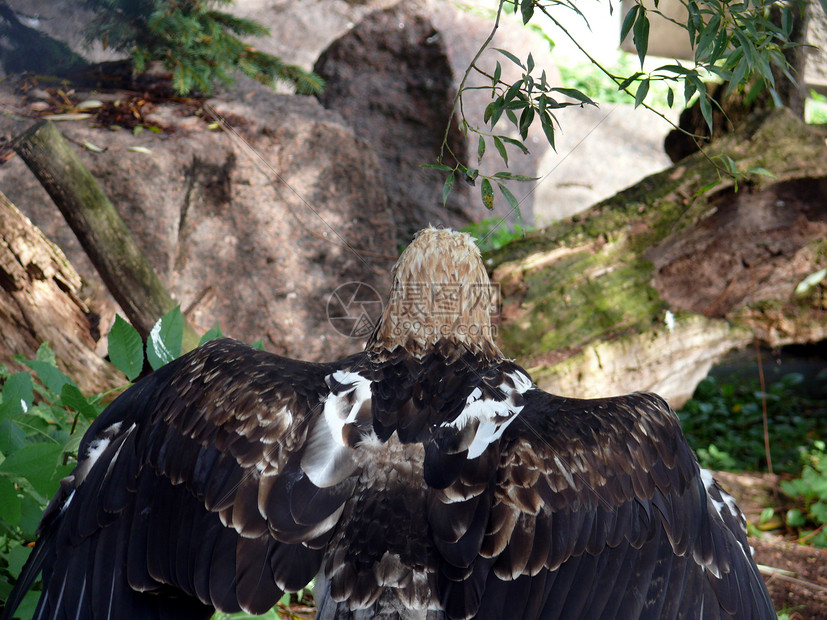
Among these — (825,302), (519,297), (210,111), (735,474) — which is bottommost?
(735,474)

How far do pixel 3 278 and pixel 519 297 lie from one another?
107 inches

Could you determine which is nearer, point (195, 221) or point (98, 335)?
point (98, 335)

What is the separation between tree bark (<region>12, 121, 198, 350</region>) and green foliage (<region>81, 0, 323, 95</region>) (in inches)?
29.3

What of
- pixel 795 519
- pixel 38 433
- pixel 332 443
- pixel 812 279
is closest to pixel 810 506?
pixel 795 519

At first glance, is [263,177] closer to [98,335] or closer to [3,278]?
[98,335]

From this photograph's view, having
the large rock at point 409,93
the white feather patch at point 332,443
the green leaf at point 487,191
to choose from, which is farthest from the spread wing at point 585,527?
the large rock at point 409,93

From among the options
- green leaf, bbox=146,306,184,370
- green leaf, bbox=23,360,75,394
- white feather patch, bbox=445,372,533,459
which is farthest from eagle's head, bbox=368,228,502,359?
green leaf, bbox=23,360,75,394

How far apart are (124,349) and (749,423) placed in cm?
598

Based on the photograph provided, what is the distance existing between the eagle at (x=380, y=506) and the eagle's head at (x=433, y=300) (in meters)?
0.20

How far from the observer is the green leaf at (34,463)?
2327 millimetres

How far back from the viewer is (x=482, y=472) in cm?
208

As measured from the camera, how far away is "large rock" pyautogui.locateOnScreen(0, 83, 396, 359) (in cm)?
511

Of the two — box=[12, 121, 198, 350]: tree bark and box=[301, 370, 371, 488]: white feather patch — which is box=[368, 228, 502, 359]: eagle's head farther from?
box=[12, 121, 198, 350]: tree bark

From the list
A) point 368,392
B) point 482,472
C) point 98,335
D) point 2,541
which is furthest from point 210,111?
point 482,472
